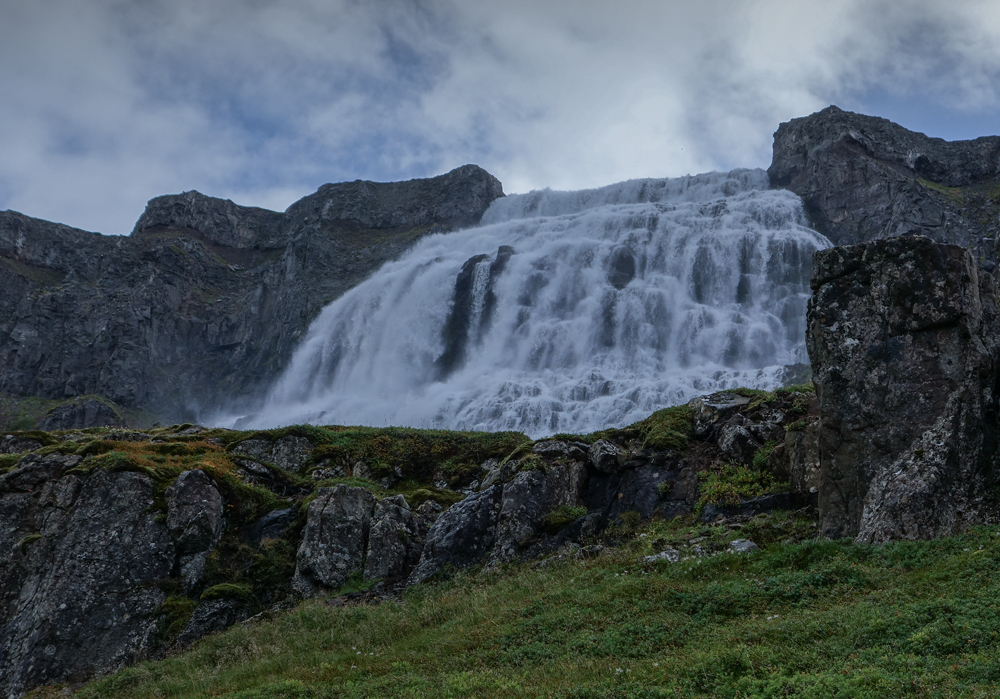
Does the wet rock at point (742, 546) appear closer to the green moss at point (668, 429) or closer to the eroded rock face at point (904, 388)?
the eroded rock face at point (904, 388)

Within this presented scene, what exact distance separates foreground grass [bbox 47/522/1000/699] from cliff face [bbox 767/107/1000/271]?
63273 millimetres

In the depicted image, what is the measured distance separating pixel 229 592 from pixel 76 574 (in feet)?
11.7

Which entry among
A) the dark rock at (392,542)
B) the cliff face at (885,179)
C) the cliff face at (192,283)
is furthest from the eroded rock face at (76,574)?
the cliff face at (192,283)

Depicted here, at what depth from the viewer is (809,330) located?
562 inches

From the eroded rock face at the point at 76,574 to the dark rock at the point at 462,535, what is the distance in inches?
254

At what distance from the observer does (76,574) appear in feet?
53.7

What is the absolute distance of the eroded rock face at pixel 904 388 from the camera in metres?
11.2

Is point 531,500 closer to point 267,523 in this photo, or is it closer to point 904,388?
point 267,523

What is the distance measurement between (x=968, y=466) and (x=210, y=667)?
13.8 meters

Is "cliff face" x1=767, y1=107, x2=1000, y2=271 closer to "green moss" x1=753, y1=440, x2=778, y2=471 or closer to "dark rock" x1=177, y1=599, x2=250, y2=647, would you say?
"green moss" x1=753, y1=440, x2=778, y2=471

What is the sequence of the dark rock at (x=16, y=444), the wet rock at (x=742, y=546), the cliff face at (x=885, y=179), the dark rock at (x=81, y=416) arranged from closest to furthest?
the wet rock at (x=742, y=546)
the dark rock at (x=16, y=444)
the cliff face at (x=885, y=179)
the dark rock at (x=81, y=416)

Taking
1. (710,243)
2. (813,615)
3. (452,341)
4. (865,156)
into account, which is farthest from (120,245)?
(813,615)

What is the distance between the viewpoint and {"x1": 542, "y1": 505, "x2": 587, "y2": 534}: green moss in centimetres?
1742

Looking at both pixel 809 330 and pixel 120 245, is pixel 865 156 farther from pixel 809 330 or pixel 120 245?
pixel 120 245
